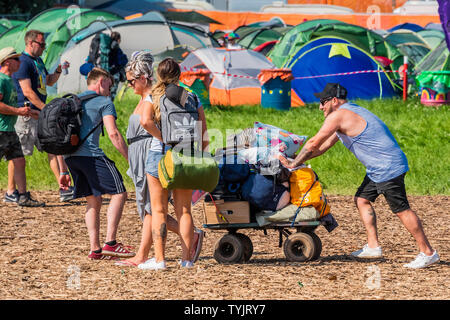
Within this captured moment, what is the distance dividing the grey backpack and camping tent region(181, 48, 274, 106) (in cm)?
1101

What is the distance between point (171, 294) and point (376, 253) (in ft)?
7.31

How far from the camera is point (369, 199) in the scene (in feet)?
23.2

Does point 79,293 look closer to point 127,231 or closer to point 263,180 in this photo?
point 263,180

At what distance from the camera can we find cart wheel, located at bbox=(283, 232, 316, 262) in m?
6.81

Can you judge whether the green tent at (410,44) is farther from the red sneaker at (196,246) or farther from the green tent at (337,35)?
the red sneaker at (196,246)

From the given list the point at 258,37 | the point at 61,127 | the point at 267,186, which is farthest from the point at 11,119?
the point at 258,37

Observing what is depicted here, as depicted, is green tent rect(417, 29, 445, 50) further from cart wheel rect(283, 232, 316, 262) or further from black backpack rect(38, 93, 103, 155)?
black backpack rect(38, 93, 103, 155)

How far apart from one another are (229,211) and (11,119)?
159 inches

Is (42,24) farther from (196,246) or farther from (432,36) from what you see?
(196,246)

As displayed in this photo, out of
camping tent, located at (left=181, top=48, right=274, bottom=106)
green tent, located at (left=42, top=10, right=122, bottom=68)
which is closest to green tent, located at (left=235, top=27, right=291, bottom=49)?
green tent, located at (left=42, top=10, right=122, bottom=68)

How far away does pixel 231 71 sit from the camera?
18.1 meters

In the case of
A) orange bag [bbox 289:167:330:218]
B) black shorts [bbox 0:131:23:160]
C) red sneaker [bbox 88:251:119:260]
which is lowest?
red sneaker [bbox 88:251:119:260]

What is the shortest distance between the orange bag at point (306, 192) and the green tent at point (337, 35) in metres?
12.5

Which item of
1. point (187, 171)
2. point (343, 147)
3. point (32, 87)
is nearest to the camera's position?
point (187, 171)
